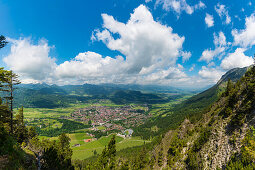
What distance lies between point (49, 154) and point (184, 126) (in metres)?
74.2

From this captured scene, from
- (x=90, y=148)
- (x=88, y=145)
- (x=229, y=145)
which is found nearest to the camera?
(x=229, y=145)

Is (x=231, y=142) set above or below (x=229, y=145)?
above

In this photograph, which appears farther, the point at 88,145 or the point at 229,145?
the point at 88,145

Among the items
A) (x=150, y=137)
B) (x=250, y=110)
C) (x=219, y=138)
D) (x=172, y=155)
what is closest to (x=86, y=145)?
(x=150, y=137)

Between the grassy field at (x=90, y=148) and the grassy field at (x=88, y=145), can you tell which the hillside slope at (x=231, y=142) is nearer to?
the grassy field at (x=90, y=148)

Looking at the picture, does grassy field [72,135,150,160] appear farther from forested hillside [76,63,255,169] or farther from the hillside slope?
the hillside slope

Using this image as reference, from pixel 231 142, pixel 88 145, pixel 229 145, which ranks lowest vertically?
pixel 88 145

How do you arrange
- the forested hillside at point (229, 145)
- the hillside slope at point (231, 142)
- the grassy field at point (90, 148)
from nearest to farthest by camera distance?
the hillside slope at point (231, 142) < the forested hillside at point (229, 145) < the grassy field at point (90, 148)

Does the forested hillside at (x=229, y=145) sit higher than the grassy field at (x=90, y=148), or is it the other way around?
the forested hillside at (x=229, y=145)

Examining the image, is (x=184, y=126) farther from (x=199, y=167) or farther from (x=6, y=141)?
(x=6, y=141)

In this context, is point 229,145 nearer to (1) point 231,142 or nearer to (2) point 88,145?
(1) point 231,142

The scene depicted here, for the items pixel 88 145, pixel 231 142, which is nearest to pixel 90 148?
pixel 88 145

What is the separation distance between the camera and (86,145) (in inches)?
6353

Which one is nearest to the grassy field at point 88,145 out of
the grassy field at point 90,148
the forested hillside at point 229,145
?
the grassy field at point 90,148
